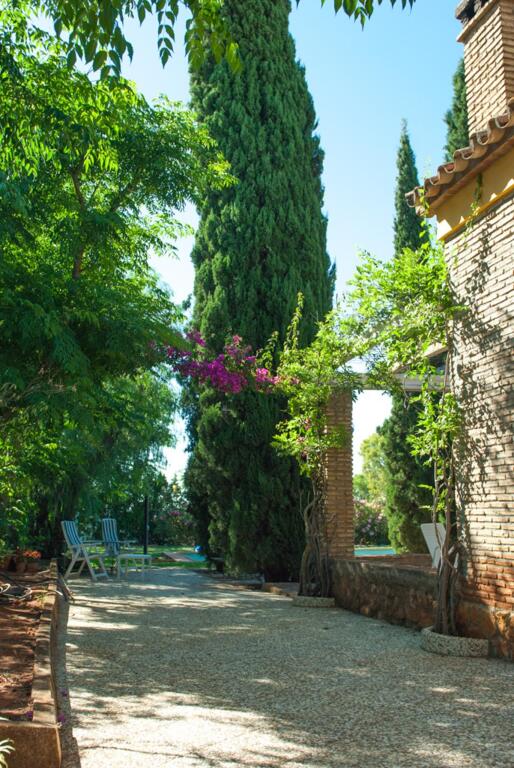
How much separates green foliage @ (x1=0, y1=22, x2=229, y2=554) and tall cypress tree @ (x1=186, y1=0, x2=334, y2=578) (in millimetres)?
2564

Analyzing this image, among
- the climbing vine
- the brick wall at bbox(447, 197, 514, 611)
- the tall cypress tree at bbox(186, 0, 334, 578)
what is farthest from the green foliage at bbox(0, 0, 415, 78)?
the tall cypress tree at bbox(186, 0, 334, 578)

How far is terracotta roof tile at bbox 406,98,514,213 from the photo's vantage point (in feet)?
17.4

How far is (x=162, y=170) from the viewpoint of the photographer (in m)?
7.93

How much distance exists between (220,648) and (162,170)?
16.5 ft

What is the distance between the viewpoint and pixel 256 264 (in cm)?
1232

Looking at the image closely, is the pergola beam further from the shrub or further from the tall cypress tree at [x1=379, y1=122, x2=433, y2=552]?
the shrub

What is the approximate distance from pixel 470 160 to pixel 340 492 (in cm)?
482

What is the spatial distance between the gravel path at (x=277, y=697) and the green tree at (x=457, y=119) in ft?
33.6

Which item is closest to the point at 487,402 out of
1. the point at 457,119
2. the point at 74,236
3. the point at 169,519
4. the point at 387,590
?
the point at 387,590

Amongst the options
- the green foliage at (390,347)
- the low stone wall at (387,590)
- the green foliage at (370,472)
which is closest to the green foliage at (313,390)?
the green foliage at (390,347)

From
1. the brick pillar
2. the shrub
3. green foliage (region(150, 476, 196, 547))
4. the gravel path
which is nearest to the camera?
the gravel path

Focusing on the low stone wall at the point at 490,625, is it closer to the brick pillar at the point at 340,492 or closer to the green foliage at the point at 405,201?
the brick pillar at the point at 340,492

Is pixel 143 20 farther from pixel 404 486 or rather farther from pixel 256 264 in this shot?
pixel 404 486

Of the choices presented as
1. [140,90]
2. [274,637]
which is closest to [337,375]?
[274,637]
